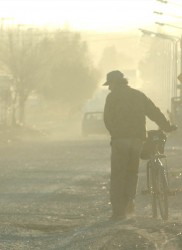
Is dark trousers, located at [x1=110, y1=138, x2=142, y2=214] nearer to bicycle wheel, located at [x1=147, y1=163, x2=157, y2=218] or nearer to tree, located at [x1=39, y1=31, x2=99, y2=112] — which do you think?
bicycle wheel, located at [x1=147, y1=163, x2=157, y2=218]

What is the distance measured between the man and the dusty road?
0.46 metres

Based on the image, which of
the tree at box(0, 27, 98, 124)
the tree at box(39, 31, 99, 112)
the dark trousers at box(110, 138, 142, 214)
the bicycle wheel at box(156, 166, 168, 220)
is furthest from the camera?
the tree at box(39, 31, 99, 112)

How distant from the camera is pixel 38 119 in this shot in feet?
380

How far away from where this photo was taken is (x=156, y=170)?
1377cm

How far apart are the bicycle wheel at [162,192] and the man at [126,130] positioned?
12.4 inches

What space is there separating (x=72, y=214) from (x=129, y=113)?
2075mm

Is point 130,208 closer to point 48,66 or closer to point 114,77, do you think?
point 114,77

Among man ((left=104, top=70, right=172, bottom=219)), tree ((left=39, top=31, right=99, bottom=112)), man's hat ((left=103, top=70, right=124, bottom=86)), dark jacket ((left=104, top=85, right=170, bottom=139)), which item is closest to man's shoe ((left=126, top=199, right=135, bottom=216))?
man ((left=104, top=70, right=172, bottom=219))

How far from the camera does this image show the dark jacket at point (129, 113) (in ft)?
44.4

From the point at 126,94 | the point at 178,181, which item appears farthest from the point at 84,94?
the point at 126,94

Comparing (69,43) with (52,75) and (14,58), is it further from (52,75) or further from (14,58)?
(14,58)

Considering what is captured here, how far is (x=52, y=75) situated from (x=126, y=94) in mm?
95204

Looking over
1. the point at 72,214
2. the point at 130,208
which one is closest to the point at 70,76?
the point at 72,214

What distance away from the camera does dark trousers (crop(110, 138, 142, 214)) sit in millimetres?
13469
